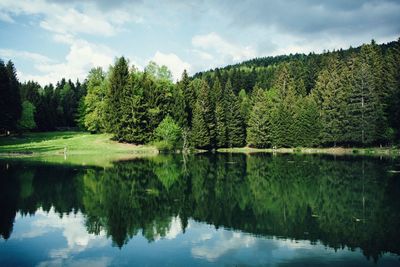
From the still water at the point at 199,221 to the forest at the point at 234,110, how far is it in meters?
39.1

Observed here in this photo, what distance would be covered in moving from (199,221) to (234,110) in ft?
216

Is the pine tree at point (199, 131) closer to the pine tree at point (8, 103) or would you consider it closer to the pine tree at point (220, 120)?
the pine tree at point (220, 120)

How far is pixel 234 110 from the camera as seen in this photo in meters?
83.6

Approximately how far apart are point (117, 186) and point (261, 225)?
13.9 meters

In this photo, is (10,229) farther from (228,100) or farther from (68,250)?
(228,100)

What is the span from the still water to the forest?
128 feet

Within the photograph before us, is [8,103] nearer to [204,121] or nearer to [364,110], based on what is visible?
[204,121]

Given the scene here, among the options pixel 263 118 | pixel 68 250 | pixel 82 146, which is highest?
pixel 263 118

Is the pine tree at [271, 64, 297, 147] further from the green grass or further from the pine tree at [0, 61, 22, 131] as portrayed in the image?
the pine tree at [0, 61, 22, 131]

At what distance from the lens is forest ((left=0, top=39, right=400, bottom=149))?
70312 millimetres

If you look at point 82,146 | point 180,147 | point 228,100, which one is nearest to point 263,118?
point 228,100

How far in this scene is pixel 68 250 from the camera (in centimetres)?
1438

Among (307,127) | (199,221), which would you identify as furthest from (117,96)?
(199,221)

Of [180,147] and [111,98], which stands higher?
[111,98]
